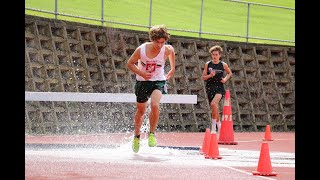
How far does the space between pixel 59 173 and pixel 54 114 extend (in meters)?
10.5

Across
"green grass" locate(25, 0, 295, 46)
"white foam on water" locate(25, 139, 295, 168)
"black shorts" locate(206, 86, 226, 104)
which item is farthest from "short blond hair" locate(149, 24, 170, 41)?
"green grass" locate(25, 0, 295, 46)

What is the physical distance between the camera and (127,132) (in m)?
21.8

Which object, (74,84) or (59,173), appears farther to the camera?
(74,84)

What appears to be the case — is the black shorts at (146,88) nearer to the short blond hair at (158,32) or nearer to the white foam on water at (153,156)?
the short blond hair at (158,32)

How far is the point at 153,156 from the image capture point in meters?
13.3

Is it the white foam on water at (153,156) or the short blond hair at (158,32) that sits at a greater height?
the short blond hair at (158,32)

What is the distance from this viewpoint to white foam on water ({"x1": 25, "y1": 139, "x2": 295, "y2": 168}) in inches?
491

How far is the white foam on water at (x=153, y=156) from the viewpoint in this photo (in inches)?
491

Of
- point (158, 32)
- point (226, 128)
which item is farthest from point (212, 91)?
point (158, 32)

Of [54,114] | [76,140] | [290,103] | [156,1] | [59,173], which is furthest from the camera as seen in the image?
[156,1]

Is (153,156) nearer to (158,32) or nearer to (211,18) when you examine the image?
(158,32)

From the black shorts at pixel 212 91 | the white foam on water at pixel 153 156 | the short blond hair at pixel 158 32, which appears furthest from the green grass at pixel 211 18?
the short blond hair at pixel 158 32
